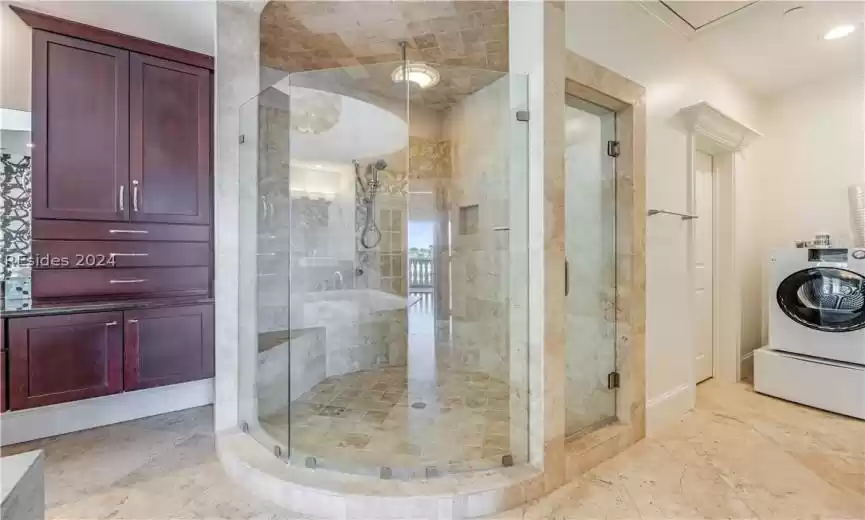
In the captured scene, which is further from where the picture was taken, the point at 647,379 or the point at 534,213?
the point at 647,379

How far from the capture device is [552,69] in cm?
171

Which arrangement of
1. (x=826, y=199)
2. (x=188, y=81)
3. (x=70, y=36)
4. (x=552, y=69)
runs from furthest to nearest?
1. (x=826, y=199)
2. (x=188, y=81)
3. (x=70, y=36)
4. (x=552, y=69)

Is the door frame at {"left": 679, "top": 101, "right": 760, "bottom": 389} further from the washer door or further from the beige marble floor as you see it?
the beige marble floor

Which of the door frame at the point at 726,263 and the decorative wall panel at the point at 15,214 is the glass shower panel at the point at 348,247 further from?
the door frame at the point at 726,263

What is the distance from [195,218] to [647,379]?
305 centimetres

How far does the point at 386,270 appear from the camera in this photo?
11.1ft

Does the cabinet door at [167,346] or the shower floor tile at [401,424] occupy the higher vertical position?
the cabinet door at [167,346]

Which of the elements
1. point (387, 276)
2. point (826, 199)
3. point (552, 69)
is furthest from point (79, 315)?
point (826, 199)

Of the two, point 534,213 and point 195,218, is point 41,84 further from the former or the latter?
point 534,213

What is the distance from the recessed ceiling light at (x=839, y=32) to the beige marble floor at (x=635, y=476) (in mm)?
2488

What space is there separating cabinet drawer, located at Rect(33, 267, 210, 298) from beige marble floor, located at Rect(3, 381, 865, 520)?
0.82m

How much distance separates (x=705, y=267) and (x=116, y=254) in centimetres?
421

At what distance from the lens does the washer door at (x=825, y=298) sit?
2.55m

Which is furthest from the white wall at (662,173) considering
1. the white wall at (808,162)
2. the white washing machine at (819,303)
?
the white wall at (808,162)
